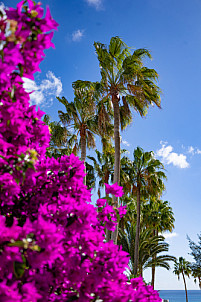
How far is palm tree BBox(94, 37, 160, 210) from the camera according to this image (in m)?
11.6

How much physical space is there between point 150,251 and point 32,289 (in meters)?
24.0

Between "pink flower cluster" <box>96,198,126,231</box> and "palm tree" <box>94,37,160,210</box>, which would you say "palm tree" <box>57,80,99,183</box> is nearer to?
"palm tree" <box>94,37,160,210</box>

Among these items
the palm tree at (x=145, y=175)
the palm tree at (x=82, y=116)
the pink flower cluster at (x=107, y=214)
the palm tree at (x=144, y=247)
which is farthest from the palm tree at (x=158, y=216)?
the pink flower cluster at (x=107, y=214)

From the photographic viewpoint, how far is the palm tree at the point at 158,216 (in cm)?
2836

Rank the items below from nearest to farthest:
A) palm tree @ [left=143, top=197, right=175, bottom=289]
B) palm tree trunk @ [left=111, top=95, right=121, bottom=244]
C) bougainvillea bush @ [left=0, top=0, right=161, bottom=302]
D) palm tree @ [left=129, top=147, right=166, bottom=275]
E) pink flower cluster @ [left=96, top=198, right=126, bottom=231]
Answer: bougainvillea bush @ [left=0, top=0, right=161, bottom=302], pink flower cluster @ [left=96, top=198, right=126, bottom=231], palm tree trunk @ [left=111, top=95, right=121, bottom=244], palm tree @ [left=129, top=147, right=166, bottom=275], palm tree @ [left=143, top=197, right=175, bottom=289]

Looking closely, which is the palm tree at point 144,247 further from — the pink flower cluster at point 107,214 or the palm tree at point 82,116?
the pink flower cluster at point 107,214

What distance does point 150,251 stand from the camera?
24.0 metres

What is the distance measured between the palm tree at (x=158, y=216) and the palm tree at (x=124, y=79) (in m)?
18.2

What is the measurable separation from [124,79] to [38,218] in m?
10.5

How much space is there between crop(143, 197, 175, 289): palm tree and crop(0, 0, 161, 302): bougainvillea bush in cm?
2634

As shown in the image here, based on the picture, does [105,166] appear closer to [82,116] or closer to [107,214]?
[82,116]

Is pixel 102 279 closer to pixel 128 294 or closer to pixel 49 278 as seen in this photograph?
pixel 128 294

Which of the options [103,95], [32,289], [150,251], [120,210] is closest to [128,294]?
[32,289]

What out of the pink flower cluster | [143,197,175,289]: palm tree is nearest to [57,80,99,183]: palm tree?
the pink flower cluster
